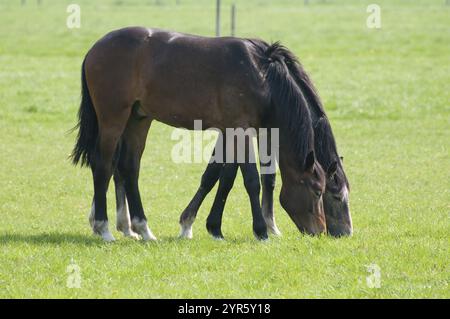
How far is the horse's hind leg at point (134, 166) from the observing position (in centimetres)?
969

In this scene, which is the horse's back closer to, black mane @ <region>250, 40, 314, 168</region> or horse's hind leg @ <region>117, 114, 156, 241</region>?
black mane @ <region>250, 40, 314, 168</region>

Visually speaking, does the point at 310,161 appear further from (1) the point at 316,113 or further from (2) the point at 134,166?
(2) the point at 134,166

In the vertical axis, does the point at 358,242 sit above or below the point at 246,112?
below

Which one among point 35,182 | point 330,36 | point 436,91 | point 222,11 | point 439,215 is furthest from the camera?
point 222,11

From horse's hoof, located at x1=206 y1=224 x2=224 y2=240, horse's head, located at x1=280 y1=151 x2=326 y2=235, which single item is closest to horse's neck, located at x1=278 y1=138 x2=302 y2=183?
horse's head, located at x1=280 y1=151 x2=326 y2=235

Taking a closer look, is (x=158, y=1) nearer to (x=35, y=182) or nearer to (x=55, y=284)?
(x=35, y=182)

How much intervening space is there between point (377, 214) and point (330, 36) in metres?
23.2

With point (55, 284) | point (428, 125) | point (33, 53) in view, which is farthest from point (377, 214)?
point (33, 53)

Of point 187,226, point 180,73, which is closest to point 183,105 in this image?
point 180,73

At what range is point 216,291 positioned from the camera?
713 centimetres

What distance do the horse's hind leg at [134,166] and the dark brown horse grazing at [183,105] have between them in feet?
0.04

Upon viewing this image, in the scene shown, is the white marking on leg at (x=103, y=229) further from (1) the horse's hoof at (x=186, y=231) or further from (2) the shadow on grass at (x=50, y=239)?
(1) the horse's hoof at (x=186, y=231)

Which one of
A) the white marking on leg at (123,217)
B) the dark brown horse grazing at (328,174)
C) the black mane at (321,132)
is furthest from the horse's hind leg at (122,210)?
the black mane at (321,132)
